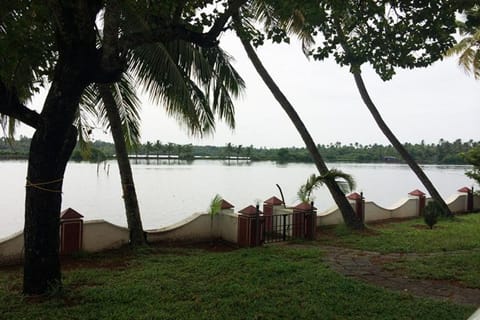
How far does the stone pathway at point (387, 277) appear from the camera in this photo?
4367mm

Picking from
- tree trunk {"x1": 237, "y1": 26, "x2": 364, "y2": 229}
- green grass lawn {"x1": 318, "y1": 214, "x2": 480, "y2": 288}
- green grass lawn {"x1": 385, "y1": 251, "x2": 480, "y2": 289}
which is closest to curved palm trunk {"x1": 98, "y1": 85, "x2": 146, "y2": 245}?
green grass lawn {"x1": 318, "y1": 214, "x2": 480, "y2": 288}

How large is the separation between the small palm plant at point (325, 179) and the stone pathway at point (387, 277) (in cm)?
282

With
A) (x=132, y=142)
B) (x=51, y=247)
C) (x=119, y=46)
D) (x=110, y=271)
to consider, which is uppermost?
(x=119, y=46)

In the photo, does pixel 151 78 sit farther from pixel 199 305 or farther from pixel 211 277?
pixel 199 305

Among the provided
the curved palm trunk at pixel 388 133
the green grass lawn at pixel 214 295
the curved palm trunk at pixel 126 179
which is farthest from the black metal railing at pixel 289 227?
the curved palm trunk at pixel 388 133

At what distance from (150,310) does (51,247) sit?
1.30 metres

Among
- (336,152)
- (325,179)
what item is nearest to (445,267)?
(325,179)

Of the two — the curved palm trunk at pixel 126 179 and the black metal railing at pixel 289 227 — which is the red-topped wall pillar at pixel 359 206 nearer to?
the black metal railing at pixel 289 227

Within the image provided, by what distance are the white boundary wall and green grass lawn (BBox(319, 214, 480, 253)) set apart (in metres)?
0.60

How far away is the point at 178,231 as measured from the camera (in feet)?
25.0

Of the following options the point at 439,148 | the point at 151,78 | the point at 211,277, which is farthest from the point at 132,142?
the point at 439,148

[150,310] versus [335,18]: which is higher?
[335,18]

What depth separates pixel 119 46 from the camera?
4082 millimetres

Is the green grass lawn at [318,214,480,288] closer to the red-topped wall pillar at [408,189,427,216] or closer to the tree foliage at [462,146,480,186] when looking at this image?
the red-topped wall pillar at [408,189,427,216]
